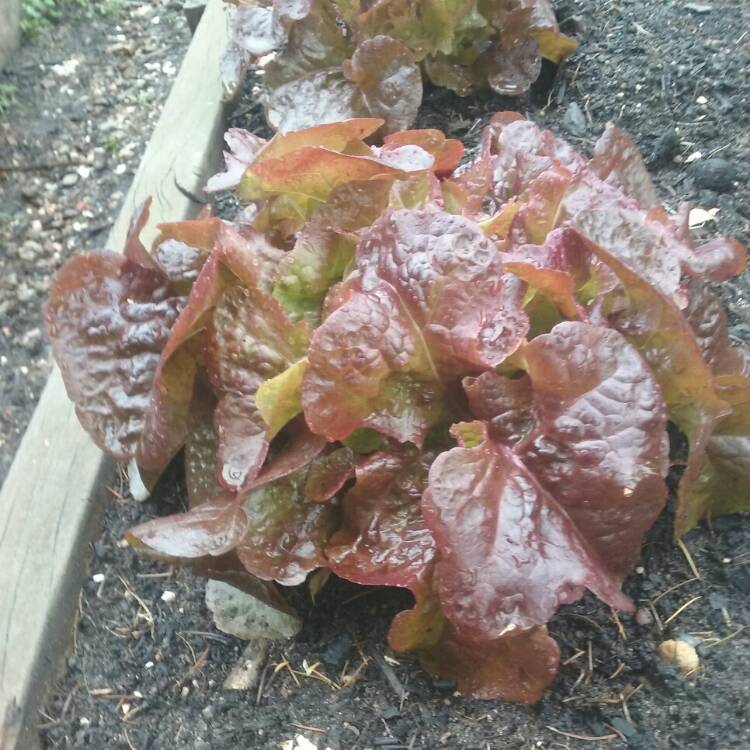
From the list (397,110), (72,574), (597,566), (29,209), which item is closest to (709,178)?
(397,110)

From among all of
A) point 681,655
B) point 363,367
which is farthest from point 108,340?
point 681,655

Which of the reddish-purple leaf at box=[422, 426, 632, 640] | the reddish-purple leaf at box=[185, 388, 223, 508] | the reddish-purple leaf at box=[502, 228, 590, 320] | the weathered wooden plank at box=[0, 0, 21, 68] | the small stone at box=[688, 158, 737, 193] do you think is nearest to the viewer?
the reddish-purple leaf at box=[422, 426, 632, 640]

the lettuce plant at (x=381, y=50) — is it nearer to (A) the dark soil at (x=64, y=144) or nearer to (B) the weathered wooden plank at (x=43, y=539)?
(B) the weathered wooden plank at (x=43, y=539)

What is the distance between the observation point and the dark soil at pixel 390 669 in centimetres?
106

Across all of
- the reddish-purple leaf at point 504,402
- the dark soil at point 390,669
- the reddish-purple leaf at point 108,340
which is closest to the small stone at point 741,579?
the dark soil at point 390,669

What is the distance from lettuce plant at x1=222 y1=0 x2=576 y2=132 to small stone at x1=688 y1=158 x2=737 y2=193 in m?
0.44

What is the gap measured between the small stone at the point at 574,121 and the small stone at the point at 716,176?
28 centimetres

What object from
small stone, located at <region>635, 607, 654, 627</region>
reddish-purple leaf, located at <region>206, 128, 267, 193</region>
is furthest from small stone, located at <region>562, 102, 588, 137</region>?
small stone, located at <region>635, 607, 654, 627</region>

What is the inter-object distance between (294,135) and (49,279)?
112 cm

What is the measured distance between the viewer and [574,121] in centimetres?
179

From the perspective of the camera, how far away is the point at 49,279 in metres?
2.05

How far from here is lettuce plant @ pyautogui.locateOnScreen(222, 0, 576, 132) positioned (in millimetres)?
1698

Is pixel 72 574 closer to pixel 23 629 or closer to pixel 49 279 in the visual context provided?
pixel 23 629

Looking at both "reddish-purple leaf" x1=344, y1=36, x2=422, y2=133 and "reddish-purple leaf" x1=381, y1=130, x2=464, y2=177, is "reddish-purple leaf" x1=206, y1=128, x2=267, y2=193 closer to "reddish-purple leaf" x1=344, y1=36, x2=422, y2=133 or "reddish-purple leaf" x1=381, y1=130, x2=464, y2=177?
"reddish-purple leaf" x1=381, y1=130, x2=464, y2=177
